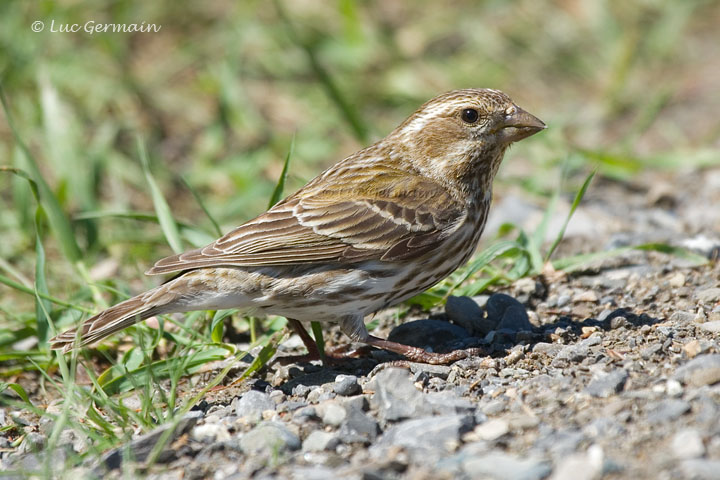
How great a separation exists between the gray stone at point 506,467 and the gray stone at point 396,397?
59 centimetres

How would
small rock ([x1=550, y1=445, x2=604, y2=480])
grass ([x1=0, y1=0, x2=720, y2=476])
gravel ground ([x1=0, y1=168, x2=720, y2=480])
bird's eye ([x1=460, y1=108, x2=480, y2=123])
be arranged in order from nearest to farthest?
small rock ([x1=550, y1=445, x2=604, y2=480])
gravel ground ([x1=0, y1=168, x2=720, y2=480])
bird's eye ([x1=460, y1=108, x2=480, y2=123])
grass ([x1=0, y1=0, x2=720, y2=476])

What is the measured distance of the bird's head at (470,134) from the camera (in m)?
5.27

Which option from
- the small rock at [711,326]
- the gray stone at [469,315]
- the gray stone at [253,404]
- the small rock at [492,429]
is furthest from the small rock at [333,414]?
the small rock at [711,326]

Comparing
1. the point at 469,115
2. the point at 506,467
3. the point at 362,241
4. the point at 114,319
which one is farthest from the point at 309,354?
the point at 506,467

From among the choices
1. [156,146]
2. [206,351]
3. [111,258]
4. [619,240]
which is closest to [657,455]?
[206,351]

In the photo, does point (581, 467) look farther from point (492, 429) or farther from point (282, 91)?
point (282, 91)

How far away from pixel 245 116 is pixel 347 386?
490cm

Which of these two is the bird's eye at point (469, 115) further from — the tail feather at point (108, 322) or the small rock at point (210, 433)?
the small rock at point (210, 433)

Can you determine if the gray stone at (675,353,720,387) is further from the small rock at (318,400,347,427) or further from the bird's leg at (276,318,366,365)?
the bird's leg at (276,318,366,365)

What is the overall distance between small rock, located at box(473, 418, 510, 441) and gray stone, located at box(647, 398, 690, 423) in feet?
1.83

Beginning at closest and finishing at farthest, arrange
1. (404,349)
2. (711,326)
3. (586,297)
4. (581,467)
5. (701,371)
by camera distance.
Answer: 1. (581,467)
2. (701,371)
3. (711,326)
4. (404,349)
5. (586,297)

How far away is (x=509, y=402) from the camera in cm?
412

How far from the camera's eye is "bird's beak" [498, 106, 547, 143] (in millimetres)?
5230

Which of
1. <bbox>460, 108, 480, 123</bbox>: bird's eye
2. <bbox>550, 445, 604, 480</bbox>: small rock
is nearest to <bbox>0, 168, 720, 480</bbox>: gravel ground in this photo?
<bbox>550, 445, 604, 480</bbox>: small rock
